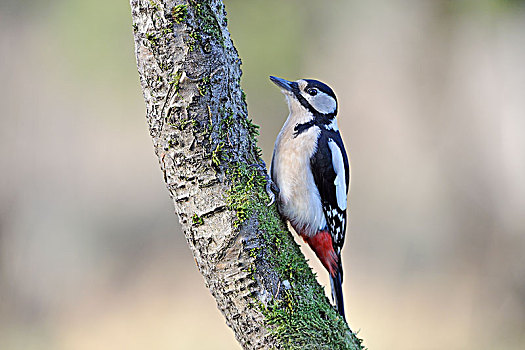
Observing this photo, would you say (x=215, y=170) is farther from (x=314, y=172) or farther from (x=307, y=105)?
(x=307, y=105)

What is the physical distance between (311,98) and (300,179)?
0.44 m

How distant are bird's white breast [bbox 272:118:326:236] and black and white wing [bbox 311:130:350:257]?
31 mm

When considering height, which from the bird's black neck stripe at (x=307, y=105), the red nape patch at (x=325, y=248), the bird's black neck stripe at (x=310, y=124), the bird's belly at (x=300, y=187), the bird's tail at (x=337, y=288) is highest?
the bird's black neck stripe at (x=307, y=105)

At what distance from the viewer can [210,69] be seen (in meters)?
1.64

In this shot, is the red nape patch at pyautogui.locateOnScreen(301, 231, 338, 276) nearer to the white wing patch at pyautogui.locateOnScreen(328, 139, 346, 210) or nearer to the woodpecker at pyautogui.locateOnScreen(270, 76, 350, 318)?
the woodpecker at pyautogui.locateOnScreen(270, 76, 350, 318)

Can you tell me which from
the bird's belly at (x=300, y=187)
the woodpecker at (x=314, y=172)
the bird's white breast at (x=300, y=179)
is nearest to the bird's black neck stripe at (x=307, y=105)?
the woodpecker at (x=314, y=172)

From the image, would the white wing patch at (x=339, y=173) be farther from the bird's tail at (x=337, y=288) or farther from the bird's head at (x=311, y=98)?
the bird's tail at (x=337, y=288)

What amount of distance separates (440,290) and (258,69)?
3.72m

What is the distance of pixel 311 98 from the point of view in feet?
8.38

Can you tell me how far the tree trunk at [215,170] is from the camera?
1607 mm

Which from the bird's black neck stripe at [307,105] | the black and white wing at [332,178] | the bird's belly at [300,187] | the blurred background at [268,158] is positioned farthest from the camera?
the blurred background at [268,158]

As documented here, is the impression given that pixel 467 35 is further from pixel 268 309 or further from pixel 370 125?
pixel 268 309

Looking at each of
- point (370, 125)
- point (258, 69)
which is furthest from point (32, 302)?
point (370, 125)

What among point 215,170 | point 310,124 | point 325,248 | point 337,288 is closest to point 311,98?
point 310,124
